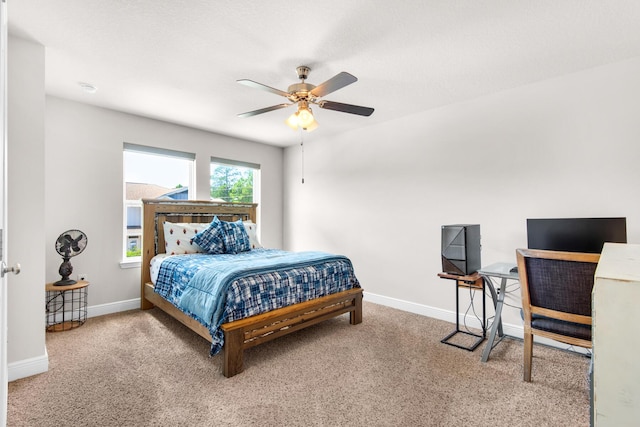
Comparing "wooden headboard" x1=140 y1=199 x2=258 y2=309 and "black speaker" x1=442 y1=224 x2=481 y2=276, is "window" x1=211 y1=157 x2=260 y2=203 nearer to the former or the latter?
"wooden headboard" x1=140 y1=199 x2=258 y2=309

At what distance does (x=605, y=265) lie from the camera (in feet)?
1.32

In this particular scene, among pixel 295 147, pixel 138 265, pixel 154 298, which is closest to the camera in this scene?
pixel 154 298

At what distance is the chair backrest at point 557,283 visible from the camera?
1.83 meters

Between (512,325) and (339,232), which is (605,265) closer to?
(512,325)

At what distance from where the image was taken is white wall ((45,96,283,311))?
3.22 m

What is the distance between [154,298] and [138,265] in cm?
59

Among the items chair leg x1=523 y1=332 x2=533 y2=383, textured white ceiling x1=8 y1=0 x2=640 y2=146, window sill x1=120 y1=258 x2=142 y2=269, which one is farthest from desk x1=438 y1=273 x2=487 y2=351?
window sill x1=120 y1=258 x2=142 y2=269

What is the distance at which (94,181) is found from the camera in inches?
136

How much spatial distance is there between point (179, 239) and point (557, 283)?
358 centimetres

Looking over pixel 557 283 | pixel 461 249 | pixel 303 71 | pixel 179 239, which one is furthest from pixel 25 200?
pixel 557 283

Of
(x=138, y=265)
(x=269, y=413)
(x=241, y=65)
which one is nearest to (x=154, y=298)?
(x=138, y=265)

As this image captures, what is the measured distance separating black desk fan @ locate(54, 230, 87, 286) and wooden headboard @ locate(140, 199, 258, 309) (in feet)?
2.02

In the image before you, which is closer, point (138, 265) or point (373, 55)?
point (373, 55)

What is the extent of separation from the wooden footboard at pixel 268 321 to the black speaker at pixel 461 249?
0.99 metres
